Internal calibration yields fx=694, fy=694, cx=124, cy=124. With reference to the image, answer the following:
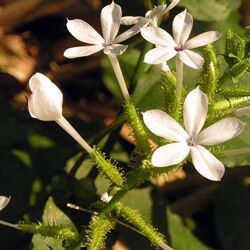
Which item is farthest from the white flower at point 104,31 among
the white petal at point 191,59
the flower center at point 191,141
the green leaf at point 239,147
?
the green leaf at point 239,147

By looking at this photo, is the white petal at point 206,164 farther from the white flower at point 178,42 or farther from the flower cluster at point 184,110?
the white flower at point 178,42

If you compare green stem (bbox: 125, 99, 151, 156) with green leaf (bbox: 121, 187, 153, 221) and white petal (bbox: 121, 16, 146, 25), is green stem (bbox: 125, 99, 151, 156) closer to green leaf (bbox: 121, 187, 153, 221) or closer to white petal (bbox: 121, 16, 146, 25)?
white petal (bbox: 121, 16, 146, 25)

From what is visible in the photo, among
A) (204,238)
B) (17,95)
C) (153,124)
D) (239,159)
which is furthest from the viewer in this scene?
(17,95)

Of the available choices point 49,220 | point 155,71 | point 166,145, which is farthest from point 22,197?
point 166,145

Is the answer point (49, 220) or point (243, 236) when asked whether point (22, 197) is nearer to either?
point (49, 220)

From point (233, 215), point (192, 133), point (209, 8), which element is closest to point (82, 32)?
point (192, 133)

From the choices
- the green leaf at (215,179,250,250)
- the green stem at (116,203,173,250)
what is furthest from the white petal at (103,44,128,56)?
the green leaf at (215,179,250,250)
